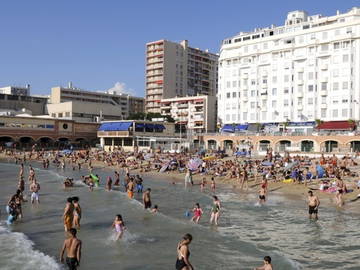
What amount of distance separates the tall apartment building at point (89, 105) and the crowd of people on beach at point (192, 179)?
3257 cm

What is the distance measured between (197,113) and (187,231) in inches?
3260

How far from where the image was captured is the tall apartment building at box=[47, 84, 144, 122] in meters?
97.6

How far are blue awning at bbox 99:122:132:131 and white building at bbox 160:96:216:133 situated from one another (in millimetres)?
21618

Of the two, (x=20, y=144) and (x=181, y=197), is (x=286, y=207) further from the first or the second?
(x=20, y=144)

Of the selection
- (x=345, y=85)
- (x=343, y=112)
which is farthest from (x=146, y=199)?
(x=345, y=85)

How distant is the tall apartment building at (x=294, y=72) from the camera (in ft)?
220

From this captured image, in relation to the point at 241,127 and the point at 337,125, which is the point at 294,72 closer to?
the point at 337,125

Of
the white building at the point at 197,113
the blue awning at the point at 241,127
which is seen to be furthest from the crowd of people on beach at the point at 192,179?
the white building at the point at 197,113

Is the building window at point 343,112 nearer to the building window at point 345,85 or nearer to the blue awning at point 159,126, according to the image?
the building window at point 345,85

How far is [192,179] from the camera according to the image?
38.8m

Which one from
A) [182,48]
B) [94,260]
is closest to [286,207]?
[94,260]

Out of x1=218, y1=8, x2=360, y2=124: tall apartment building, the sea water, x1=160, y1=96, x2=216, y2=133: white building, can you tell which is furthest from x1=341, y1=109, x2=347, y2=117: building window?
the sea water

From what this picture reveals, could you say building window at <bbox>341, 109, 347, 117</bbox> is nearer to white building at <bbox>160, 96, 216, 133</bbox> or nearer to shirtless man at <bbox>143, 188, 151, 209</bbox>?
white building at <bbox>160, 96, 216, 133</bbox>

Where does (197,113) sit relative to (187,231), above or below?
above
